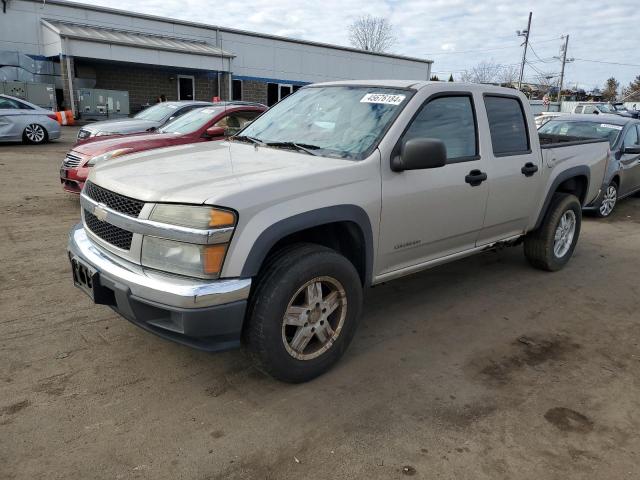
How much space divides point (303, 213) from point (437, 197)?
1.26 m

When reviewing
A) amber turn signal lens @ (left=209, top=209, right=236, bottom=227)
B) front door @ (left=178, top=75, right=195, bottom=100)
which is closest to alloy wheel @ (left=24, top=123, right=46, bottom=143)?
amber turn signal lens @ (left=209, top=209, right=236, bottom=227)

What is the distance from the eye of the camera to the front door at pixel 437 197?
357 centimetres

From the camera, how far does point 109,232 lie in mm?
3152

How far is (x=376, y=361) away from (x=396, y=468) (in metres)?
1.08

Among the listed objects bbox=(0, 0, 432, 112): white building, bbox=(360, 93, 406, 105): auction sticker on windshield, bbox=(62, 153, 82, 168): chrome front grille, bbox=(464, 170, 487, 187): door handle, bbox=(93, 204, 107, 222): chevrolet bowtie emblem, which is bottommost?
bbox=(62, 153, 82, 168): chrome front grille

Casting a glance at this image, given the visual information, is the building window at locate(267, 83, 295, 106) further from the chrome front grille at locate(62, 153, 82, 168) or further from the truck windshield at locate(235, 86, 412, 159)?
the truck windshield at locate(235, 86, 412, 159)

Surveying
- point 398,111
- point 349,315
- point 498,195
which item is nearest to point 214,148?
point 398,111

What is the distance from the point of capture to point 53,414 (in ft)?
9.38

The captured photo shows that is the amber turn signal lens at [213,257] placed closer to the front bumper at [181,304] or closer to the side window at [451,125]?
the front bumper at [181,304]

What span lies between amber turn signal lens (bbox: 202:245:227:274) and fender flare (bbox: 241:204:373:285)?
135 millimetres

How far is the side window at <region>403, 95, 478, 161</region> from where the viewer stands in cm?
380

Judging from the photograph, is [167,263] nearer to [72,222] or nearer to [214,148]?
[214,148]

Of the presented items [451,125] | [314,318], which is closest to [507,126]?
[451,125]

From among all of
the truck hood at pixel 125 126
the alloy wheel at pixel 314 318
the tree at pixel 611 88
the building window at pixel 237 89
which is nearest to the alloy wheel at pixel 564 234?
the alloy wheel at pixel 314 318
